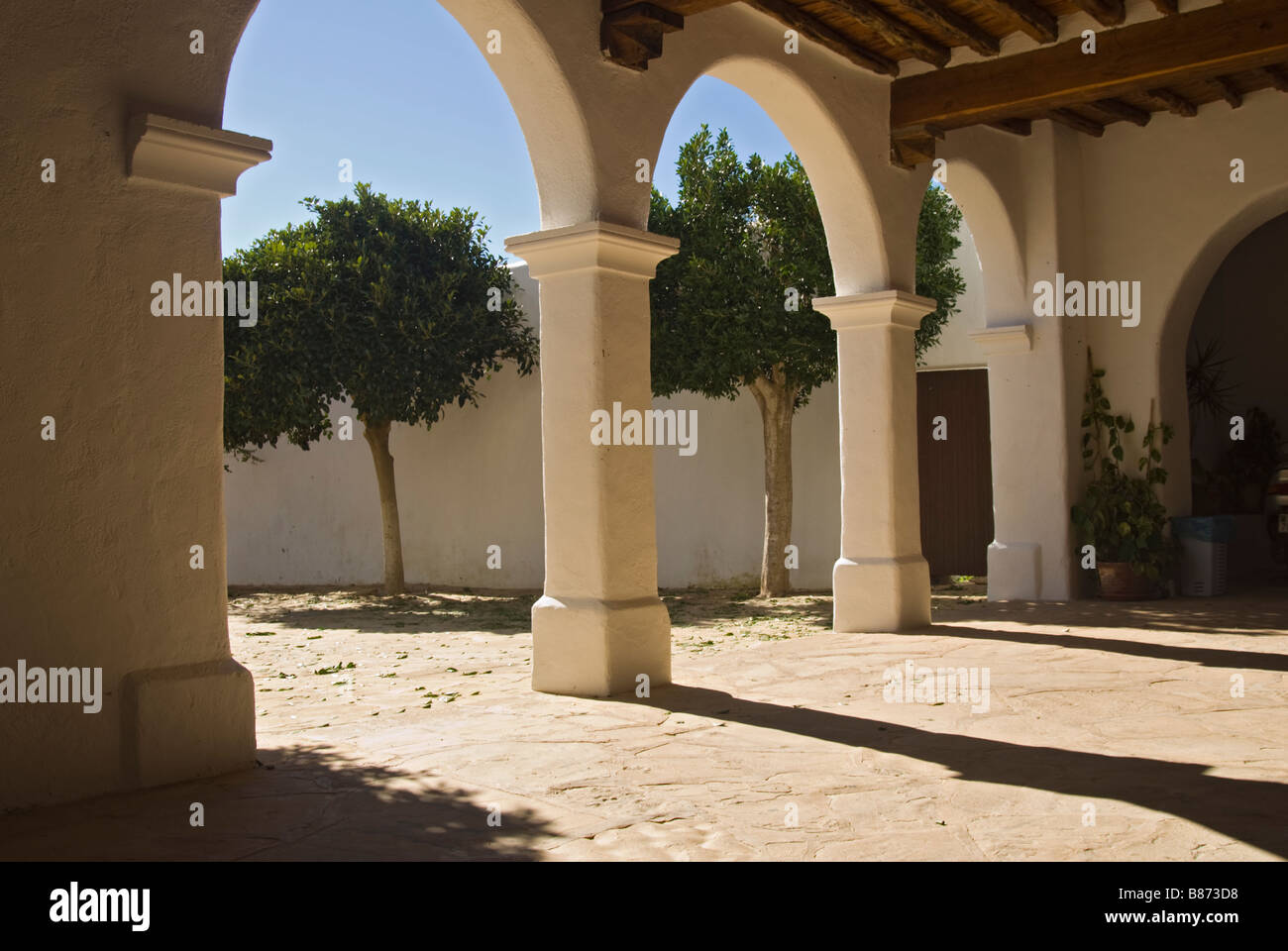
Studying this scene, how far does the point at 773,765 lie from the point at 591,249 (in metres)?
2.70

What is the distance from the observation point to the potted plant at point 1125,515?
9445 millimetres

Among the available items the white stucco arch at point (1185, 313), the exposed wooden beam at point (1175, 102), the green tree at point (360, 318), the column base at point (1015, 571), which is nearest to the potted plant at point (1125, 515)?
the white stucco arch at point (1185, 313)

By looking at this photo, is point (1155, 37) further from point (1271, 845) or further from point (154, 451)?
point (154, 451)

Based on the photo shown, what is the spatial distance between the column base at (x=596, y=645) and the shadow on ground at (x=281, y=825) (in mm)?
1688

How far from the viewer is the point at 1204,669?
6082mm

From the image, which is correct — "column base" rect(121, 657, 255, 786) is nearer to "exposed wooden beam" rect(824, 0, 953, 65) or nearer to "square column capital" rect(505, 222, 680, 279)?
"square column capital" rect(505, 222, 680, 279)

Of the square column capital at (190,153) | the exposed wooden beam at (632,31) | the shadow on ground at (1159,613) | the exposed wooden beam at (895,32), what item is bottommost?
the shadow on ground at (1159,613)

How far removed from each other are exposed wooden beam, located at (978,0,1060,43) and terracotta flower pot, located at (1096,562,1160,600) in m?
4.25

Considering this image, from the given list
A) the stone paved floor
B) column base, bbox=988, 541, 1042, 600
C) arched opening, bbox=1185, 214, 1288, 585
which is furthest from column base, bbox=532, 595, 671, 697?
arched opening, bbox=1185, 214, 1288, 585

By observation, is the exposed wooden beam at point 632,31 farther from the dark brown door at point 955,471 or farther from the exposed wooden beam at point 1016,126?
the dark brown door at point 955,471

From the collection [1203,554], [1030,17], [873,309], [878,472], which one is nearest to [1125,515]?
[1203,554]

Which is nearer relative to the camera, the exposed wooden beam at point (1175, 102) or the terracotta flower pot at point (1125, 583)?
the exposed wooden beam at point (1175, 102)

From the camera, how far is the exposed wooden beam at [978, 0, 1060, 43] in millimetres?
6875

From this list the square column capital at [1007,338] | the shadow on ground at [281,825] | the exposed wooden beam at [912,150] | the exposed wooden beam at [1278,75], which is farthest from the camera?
the square column capital at [1007,338]
